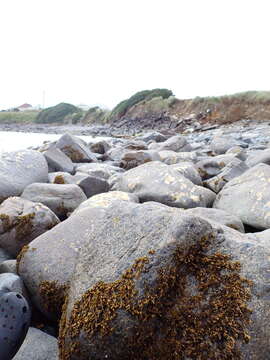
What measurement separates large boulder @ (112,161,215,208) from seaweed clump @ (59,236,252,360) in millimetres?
2463

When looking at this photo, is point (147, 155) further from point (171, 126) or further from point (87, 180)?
point (171, 126)

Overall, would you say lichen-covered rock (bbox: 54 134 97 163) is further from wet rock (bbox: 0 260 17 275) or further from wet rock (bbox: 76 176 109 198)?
wet rock (bbox: 0 260 17 275)

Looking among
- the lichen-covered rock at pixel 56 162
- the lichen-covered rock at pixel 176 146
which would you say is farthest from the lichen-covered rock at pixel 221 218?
the lichen-covered rock at pixel 176 146

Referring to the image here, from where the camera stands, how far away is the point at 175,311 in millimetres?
1694

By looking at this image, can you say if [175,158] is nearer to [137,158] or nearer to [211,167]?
[137,158]

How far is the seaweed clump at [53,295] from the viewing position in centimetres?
228

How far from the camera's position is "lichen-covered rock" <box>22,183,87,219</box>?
389 cm

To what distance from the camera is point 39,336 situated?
211 cm

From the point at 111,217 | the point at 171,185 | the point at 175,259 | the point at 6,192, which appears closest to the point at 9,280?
the point at 111,217

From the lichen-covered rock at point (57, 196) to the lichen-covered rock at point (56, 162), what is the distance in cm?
233

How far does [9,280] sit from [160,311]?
1.09 metres

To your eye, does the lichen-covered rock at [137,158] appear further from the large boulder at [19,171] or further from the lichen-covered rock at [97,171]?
the large boulder at [19,171]

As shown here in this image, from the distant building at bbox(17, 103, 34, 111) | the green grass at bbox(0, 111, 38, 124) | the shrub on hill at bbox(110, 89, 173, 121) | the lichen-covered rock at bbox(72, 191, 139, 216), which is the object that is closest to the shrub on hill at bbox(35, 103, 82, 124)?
the green grass at bbox(0, 111, 38, 124)

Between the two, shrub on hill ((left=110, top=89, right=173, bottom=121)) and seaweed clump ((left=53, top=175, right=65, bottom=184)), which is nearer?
seaweed clump ((left=53, top=175, right=65, bottom=184))
